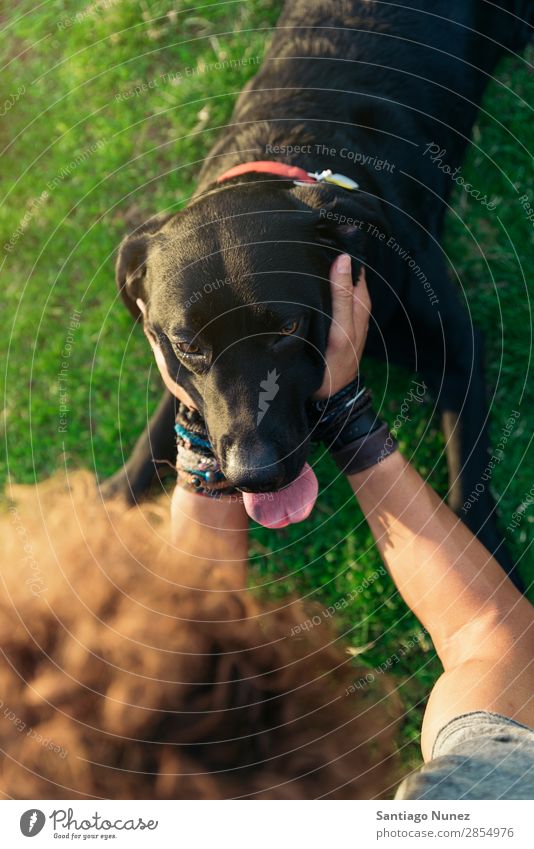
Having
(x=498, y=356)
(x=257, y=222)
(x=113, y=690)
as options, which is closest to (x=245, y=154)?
(x=257, y=222)

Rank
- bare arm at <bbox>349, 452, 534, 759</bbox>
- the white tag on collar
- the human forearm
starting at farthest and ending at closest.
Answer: the white tag on collar < the human forearm < bare arm at <bbox>349, 452, 534, 759</bbox>

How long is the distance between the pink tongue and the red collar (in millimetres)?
957

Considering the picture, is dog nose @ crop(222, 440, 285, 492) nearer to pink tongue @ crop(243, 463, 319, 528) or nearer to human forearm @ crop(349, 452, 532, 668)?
pink tongue @ crop(243, 463, 319, 528)

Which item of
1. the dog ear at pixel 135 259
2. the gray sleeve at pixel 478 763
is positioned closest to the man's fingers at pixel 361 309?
the dog ear at pixel 135 259

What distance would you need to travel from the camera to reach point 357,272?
7.75 ft

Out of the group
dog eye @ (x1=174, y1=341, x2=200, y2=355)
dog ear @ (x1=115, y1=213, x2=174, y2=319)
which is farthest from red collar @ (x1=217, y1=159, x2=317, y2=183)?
dog eye @ (x1=174, y1=341, x2=200, y2=355)

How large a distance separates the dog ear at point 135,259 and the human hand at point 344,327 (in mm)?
615

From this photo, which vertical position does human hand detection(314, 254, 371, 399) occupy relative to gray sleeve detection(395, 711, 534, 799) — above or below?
above

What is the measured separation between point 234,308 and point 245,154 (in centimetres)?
84

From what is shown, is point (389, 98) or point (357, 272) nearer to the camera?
point (357, 272)

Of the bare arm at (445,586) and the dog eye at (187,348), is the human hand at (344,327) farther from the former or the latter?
the dog eye at (187,348)

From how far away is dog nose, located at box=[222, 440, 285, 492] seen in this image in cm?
208

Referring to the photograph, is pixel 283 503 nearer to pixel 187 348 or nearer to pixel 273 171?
pixel 187 348
